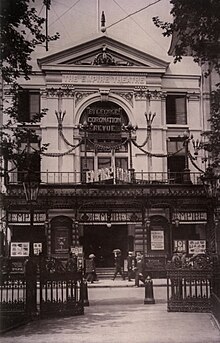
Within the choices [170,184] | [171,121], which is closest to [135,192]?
[170,184]

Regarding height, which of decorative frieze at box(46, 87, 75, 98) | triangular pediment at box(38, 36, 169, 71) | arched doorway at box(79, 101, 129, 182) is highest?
triangular pediment at box(38, 36, 169, 71)

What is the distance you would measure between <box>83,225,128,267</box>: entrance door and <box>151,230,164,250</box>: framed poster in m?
2.18

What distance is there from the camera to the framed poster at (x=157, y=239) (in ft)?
38.9

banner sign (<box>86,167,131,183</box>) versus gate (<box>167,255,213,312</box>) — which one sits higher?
banner sign (<box>86,167,131,183</box>)

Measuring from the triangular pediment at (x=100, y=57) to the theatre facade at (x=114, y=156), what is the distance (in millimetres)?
27

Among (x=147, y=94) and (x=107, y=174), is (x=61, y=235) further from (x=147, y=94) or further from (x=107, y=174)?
(x=147, y=94)

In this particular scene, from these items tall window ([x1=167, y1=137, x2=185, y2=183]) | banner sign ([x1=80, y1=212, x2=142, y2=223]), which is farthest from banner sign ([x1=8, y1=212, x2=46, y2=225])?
tall window ([x1=167, y1=137, x2=185, y2=183])

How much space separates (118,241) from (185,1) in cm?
906

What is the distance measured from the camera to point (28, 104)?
28.0ft

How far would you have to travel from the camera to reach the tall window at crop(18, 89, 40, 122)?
7067 mm

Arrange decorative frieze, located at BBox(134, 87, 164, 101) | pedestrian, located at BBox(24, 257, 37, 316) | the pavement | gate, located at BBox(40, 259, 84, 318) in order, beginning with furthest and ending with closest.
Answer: decorative frieze, located at BBox(134, 87, 164, 101), gate, located at BBox(40, 259, 84, 318), pedestrian, located at BBox(24, 257, 37, 316), the pavement

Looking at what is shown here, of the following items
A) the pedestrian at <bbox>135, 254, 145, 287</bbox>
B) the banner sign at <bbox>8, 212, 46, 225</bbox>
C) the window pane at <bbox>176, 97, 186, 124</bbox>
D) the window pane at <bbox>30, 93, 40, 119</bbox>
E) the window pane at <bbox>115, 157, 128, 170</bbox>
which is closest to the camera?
the window pane at <bbox>30, 93, 40, 119</bbox>

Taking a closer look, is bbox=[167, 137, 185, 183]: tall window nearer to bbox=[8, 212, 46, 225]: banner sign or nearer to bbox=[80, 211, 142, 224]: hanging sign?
bbox=[80, 211, 142, 224]: hanging sign

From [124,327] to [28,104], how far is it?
3899 millimetres
